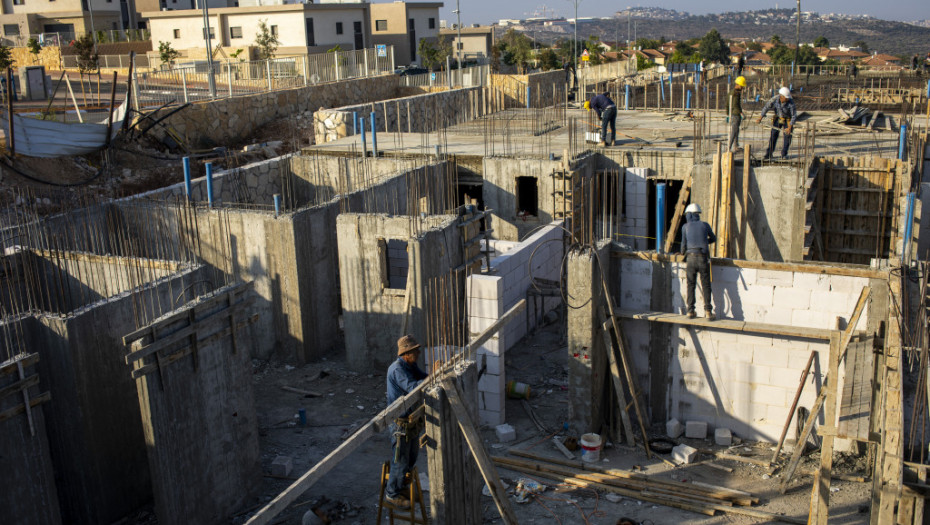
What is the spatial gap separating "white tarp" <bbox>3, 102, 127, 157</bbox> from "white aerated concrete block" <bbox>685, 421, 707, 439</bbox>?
16.2 metres

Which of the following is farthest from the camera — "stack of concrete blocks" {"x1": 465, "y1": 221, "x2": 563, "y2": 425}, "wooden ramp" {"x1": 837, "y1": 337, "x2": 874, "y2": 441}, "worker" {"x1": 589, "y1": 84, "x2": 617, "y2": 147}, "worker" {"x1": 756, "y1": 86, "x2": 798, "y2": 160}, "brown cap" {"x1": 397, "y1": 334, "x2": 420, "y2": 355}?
"worker" {"x1": 589, "y1": 84, "x2": 617, "y2": 147}

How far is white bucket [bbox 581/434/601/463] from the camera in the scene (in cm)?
1052

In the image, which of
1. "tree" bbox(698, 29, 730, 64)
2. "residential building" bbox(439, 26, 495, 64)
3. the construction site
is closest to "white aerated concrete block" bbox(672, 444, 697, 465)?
the construction site

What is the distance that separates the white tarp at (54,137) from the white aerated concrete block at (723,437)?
16587 millimetres

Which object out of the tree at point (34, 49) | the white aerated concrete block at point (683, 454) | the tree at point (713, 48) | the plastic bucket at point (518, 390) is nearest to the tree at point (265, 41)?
the tree at point (34, 49)

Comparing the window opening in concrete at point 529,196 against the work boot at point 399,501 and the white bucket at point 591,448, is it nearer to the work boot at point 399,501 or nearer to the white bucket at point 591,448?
the white bucket at point 591,448

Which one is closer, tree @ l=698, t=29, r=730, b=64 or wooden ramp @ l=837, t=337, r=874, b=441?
wooden ramp @ l=837, t=337, r=874, b=441

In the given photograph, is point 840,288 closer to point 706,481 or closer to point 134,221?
point 706,481

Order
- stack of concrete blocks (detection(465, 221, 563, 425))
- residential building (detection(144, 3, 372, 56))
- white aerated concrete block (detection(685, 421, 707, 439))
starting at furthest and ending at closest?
1. residential building (detection(144, 3, 372, 56))
2. stack of concrete blocks (detection(465, 221, 563, 425))
3. white aerated concrete block (detection(685, 421, 707, 439))

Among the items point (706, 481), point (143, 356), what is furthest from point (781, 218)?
point (143, 356)

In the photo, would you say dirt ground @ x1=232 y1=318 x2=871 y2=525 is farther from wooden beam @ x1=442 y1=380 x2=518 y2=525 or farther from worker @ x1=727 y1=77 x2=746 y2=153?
worker @ x1=727 y1=77 x2=746 y2=153

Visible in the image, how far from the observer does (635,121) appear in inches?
1027

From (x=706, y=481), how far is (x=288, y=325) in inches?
294

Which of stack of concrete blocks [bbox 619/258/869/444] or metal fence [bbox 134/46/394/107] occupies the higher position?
metal fence [bbox 134/46/394/107]
